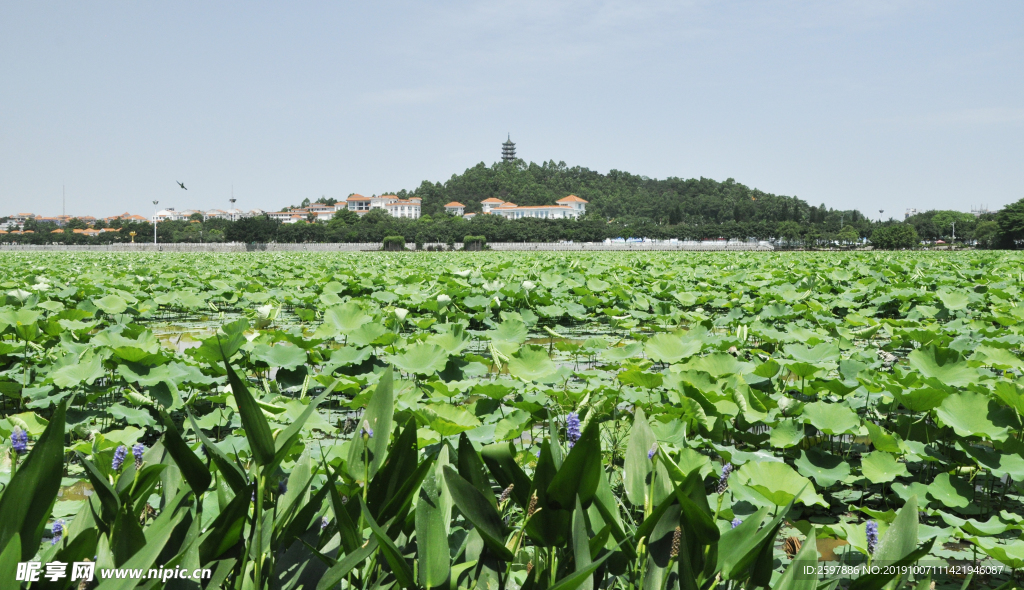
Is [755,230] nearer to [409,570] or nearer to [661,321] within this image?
[661,321]

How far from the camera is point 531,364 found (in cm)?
221

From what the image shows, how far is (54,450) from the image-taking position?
2.22 feet

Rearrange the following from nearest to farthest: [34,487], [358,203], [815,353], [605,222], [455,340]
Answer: [34,487] < [815,353] < [455,340] < [605,222] < [358,203]

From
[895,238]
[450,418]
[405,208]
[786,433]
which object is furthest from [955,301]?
[405,208]

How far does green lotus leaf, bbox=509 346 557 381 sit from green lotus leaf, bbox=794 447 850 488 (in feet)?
2.66

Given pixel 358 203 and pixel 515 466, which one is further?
pixel 358 203

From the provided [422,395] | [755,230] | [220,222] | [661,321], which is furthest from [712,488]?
[220,222]

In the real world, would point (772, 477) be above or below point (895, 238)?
below

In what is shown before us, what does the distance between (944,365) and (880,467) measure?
2.28 feet

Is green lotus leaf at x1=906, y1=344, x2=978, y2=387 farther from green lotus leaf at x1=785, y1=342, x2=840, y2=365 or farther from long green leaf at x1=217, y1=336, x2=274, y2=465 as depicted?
long green leaf at x1=217, y1=336, x2=274, y2=465

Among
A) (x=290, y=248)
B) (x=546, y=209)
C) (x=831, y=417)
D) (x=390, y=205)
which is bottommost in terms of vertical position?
(x=831, y=417)

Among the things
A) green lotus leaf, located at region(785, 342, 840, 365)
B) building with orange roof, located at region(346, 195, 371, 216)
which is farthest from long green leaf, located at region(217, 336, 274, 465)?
building with orange roof, located at region(346, 195, 371, 216)

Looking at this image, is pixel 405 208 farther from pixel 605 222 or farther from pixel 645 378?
pixel 645 378

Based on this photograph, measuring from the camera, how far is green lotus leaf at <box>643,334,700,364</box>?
98.4 inches
